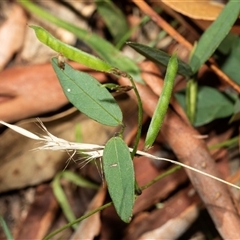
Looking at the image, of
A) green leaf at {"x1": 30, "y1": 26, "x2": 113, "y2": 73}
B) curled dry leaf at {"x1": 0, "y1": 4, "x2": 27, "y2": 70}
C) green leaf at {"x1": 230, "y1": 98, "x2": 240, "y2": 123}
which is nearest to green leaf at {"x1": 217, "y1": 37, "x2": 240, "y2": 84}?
green leaf at {"x1": 230, "y1": 98, "x2": 240, "y2": 123}

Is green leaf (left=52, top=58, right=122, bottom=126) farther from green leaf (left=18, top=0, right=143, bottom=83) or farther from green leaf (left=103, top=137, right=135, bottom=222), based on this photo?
green leaf (left=18, top=0, right=143, bottom=83)

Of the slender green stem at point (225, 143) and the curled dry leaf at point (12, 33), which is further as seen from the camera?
the curled dry leaf at point (12, 33)

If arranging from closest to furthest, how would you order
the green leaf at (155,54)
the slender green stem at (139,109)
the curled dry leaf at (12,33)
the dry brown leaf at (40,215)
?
the slender green stem at (139,109) → the green leaf at (155,54) → the dry brown leaf at (40,215) → the curled dry leaf at (12,33)

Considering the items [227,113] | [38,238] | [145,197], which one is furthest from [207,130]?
[38,238]

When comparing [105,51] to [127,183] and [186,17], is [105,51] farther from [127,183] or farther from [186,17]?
[127,183]

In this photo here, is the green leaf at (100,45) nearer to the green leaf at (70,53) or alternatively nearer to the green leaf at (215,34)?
the green leaf at (215,34)

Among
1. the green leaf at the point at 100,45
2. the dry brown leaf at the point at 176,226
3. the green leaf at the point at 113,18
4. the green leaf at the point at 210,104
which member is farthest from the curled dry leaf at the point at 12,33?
the dry brown leaf at the point at 176,226

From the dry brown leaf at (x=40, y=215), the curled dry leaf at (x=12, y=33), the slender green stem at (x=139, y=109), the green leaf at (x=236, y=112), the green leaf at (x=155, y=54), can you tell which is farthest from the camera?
the curled dry leaf at (x=12, y=33)
